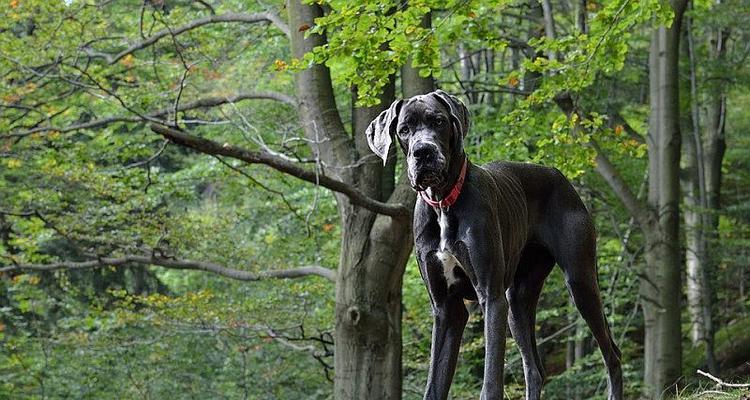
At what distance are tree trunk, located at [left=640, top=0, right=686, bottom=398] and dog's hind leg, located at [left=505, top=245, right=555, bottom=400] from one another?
7392mm

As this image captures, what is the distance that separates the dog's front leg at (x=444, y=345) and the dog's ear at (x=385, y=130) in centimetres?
84

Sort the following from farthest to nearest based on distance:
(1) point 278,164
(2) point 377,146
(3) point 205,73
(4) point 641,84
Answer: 1. (4) point 641,84
2. (3) point 205,73
3. (1) point 278,164
4. (2) point 377,146

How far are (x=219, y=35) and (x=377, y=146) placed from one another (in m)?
10.2

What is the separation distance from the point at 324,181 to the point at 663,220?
6161 millimetres

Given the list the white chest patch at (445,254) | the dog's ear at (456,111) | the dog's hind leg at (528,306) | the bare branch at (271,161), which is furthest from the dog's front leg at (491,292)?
the bare branch at (271,161)

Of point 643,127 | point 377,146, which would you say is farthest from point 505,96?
point 377,146

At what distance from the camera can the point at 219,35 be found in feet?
47.1

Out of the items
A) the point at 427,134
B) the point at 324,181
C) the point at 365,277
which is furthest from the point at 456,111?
the point at 365,277

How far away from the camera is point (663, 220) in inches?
497

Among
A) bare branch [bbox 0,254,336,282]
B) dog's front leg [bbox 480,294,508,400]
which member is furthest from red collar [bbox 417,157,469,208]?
bare branch [bbox 0,254,336,282]

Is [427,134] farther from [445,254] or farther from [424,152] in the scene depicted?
[445,254]

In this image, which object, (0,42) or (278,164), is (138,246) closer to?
(0,42)

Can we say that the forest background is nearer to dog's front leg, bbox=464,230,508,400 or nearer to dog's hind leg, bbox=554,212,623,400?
dog's hind leg, bbox=554,212,623,400

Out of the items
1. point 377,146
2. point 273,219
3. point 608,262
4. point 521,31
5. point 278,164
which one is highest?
point 521,31
